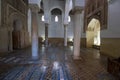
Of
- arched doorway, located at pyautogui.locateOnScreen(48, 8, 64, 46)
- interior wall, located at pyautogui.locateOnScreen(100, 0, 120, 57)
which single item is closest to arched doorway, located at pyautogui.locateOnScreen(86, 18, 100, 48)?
interior wall, located at pyautogui.locateOnScreen(100, 0, 120, 57)

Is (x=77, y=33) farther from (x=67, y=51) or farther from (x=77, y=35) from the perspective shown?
(x=67, y=51)

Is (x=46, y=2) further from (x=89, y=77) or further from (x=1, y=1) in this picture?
(x=89, y=77)

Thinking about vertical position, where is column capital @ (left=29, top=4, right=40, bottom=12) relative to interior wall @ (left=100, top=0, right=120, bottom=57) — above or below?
above

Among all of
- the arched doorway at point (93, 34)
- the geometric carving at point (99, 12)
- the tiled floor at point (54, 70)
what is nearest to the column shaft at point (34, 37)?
the tiled floor at point (54, 70)

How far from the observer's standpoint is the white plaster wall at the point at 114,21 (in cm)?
977

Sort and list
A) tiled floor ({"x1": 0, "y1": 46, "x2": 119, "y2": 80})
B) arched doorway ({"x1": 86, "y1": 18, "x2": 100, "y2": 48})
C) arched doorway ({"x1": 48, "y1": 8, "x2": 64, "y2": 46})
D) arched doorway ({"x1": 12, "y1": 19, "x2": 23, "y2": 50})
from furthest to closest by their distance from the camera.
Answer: arched doorway ({"x1": 48, "y1": 8, "x2": 64, "y2": 46}) < arched doorway ({"x1": 86, "y1": 18, "x2": 100, "y2": 48}) < arched doorway ({"x1": 12, "y1": 19, "x2": 23, "y2": 50}) < tiled floor ({"x1": 0, "y1": 46, "x2": 119, "y2": 80})

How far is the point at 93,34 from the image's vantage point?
19.9 metres

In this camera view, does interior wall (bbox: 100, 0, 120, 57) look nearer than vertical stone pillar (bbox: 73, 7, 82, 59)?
No

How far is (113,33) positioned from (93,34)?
9.35 metres

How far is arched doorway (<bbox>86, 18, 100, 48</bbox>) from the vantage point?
1876cm

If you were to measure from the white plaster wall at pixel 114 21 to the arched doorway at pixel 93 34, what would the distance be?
6.96m

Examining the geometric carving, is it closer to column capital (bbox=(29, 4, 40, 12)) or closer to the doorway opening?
column capital (bbox=(29, 4, 40, 12))

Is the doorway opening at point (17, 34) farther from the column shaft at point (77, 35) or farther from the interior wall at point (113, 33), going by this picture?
the interior wall at point (113, 33)

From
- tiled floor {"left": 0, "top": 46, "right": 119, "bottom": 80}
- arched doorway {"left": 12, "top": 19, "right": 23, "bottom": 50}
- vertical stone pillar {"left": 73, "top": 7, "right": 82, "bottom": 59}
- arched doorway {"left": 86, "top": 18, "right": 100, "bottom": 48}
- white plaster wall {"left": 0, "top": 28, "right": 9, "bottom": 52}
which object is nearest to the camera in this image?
tiled floor {"left": 0, "top": 46, "right": 119, "bottom": 80}
